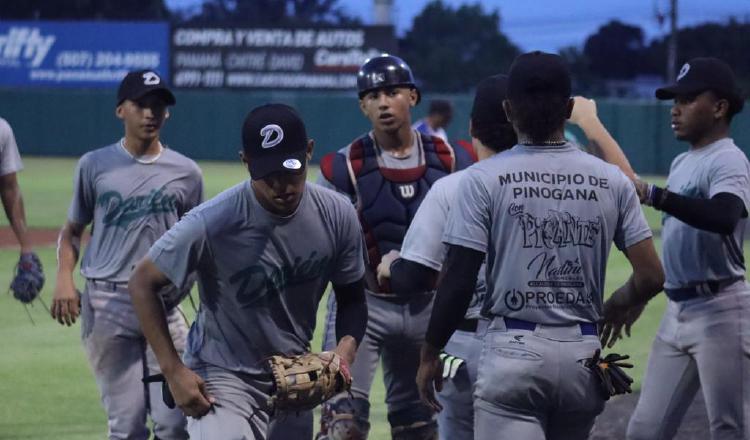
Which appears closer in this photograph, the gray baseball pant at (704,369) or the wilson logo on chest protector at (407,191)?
the gray baseball pant at (704,369)

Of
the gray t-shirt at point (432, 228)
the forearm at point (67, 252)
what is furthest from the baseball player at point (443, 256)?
the forearm at point (67, 252)

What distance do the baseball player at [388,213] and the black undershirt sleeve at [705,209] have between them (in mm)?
1614

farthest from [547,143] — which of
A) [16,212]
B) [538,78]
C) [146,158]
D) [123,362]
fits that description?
[16,212]

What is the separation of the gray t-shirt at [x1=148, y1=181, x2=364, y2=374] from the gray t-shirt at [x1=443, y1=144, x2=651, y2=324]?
636mm

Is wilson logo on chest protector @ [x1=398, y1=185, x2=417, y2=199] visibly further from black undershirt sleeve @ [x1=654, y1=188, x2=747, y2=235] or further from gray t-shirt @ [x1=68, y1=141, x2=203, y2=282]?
black undershirt sleeve @ [x1=654, y1=188, x2=747, y2=235]

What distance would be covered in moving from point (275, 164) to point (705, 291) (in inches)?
101

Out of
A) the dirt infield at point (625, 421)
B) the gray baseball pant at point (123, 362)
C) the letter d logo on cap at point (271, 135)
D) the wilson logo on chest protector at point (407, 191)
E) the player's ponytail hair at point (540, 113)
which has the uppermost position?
the player's ponytail hair at point (540, 113)

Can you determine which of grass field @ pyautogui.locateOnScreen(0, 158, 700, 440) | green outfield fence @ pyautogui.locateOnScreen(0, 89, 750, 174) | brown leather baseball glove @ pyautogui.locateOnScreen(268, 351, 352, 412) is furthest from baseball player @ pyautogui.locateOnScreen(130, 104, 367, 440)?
green outfield fence @ pyautogui.locateOnScreen(0, 89, 750, 174)

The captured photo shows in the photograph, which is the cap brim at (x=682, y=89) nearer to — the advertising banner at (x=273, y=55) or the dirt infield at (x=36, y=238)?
the dirt infield at (x=36, y=238)

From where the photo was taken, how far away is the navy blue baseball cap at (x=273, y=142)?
15.7 feet

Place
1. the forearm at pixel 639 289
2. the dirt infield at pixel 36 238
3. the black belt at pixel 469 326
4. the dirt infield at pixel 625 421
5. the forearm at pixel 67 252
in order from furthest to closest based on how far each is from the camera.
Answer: the dirt infield at pixel 36 238 → the dirt infield at pixel 625 421 → the forearm at pixel 67 252 → the black belt at pixel 469 326 → the forearm at pixel 639 289

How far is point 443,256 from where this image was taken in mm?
5598

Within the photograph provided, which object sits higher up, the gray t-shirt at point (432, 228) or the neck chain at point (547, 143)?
the neck chain at point (547, 143)

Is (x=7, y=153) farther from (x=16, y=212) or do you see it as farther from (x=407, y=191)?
(x=407, y=191)
